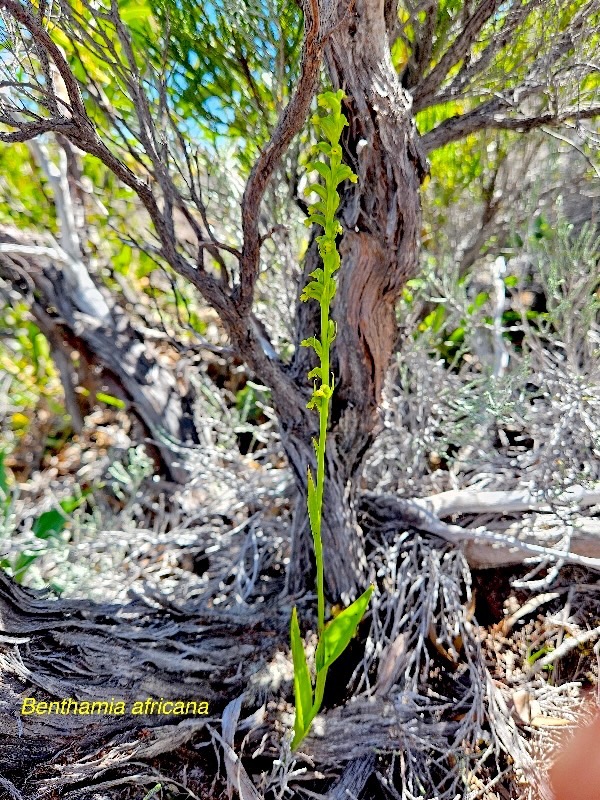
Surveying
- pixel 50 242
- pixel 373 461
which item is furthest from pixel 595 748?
pixel 50 242

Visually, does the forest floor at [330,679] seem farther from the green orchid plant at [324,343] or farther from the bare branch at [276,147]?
the bare branch at [276,147]

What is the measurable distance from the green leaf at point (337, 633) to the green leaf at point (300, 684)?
39mm

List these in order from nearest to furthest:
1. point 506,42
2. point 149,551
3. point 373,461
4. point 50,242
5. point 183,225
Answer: point 506,42
point 373,461
point 149,551
point 50,242
point 183,225

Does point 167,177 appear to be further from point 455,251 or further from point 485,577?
point 455,251

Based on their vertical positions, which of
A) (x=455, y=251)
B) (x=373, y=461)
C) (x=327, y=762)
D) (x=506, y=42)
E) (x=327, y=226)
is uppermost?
(x=506, y=42)

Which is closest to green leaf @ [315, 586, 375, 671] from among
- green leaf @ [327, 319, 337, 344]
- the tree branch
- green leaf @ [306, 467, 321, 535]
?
green leaf @ [306, 467, 321, 535]

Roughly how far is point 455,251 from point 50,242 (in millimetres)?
1360

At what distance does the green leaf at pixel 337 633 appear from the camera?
97cm

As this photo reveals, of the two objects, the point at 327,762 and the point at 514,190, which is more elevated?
the point at 514,190

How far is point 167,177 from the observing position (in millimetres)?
1048

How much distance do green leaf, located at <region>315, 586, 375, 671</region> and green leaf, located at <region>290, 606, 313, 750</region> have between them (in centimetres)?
4

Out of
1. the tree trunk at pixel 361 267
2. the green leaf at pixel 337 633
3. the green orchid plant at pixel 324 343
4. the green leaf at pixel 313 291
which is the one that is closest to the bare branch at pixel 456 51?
the tree trunk at pixel 361 267

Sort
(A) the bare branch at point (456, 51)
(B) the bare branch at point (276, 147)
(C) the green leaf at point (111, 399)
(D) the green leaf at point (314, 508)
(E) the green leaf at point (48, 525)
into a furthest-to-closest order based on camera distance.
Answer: (C) the green leaf at point (111, 399), (E) the green leaf at point (48, 525), (A) the bare branch at point (456, 51), (D) the green leaf at point (314, 508), (B) the bare branch at point (276, 147)

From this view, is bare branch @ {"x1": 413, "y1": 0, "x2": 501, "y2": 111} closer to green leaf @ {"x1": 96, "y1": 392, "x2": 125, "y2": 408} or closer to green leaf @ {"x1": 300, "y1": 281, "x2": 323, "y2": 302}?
green leaf @ {"x1": 300, "y1": 281, "x2": 323, "y2": 302}
